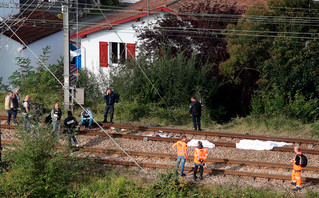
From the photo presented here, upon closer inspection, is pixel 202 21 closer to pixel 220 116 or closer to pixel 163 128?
pixel 220 116

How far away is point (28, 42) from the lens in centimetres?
2850

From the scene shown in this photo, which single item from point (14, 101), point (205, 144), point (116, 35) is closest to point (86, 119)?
point (14, 101)

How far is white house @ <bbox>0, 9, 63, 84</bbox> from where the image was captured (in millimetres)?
27523

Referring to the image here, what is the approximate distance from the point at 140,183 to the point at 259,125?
795cm

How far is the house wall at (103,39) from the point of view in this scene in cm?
2483

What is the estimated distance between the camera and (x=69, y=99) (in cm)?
1808

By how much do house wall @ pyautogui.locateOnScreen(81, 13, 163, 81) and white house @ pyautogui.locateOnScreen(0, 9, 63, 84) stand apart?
2132 mm

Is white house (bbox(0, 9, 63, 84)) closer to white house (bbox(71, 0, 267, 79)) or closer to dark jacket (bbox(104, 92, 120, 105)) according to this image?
white house (bbox(71, 0, 267, 79))

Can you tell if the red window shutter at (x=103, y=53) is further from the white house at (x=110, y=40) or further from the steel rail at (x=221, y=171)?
the steel rail at (x=221, y=171)

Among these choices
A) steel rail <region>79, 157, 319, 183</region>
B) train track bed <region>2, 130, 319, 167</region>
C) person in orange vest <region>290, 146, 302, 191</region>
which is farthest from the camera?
train track bed <region>2, 130, 319, 167</region>

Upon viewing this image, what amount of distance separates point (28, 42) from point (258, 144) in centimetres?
1822

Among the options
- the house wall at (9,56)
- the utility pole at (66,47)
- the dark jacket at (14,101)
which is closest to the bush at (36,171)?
the dark jacket at (14,101)

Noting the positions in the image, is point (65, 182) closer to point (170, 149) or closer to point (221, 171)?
point (170, 149)

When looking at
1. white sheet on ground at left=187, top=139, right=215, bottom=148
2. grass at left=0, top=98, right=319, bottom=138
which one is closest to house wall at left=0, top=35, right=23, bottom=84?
grass at left=0, top=98, right=319, bottom=138
